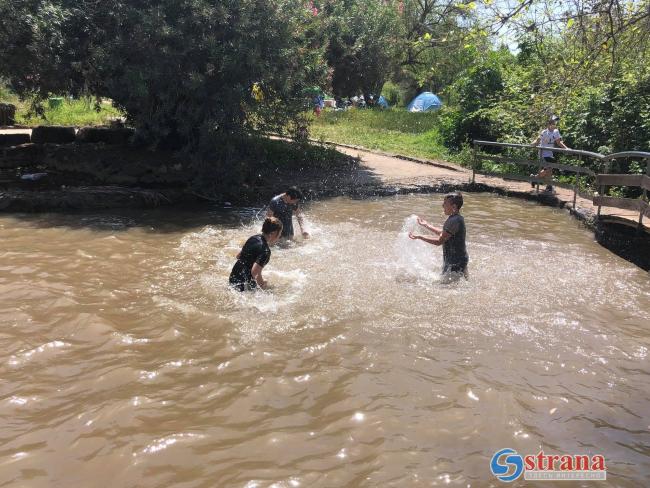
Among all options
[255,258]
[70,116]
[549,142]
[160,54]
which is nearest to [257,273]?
[255,258]

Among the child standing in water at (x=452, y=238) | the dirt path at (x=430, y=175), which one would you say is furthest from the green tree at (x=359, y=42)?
the child standing in water at (x=452, y=238)

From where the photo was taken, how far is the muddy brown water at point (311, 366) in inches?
148

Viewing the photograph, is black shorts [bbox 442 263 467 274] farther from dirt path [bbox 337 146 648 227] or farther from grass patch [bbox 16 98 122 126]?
grass patch [bbox 16 98 122 126]

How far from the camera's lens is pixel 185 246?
29.0 ft

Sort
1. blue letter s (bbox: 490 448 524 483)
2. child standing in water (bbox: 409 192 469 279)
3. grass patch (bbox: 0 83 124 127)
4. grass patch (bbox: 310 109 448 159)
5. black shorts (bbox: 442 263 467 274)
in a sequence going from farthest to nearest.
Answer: grass patch (bbox: 310 109 448 159) < grass patch (bbox: 0 83 124 127) < black shorts (bbox: 442 263 467 274) < child standing in water (bbox: 409 192 469 279) < blue letter s (bbox: 490 448 524 483)

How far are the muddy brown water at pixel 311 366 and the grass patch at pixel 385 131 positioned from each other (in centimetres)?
954

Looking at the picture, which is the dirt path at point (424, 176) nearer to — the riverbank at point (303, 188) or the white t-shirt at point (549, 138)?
the riverbank at point (303, 188)

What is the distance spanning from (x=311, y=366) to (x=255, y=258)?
179 cm

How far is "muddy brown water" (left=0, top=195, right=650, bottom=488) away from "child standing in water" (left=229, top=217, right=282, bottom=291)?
0.66 feet

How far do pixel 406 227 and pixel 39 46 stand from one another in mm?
7777

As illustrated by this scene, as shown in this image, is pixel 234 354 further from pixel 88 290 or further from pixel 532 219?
pixel 532 219

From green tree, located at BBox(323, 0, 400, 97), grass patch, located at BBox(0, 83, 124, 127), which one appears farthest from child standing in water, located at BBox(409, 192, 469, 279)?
green tree, located at BBox(323, 0, 400, 97)

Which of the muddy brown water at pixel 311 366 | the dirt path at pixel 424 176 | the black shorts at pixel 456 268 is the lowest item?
the muddy brown water at pixel 311 366

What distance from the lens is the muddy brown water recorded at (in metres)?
3.76
